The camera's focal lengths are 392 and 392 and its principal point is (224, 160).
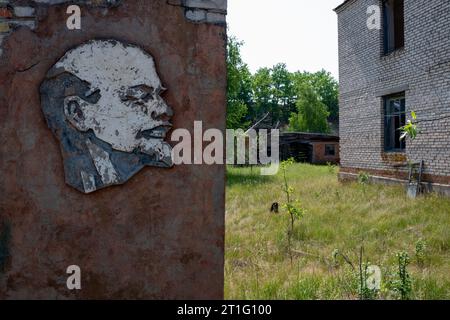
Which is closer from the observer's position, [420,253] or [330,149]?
[420,253]

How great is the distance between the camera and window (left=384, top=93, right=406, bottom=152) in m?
10.8

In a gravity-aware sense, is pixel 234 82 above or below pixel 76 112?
above

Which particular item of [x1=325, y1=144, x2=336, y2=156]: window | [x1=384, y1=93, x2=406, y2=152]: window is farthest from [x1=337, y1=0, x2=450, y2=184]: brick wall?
[x1=325, y1=144, x2=336, y2=156]: window

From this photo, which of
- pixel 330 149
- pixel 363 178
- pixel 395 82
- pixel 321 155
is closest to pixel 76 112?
pixel 395 82

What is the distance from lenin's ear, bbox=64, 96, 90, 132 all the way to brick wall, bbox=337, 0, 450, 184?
8573 mm

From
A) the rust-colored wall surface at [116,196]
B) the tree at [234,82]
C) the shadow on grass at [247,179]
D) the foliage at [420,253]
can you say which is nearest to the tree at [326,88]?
the tree at [234,82]

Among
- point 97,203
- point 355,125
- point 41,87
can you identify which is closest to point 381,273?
point 97,203

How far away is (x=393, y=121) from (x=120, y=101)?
392 inches

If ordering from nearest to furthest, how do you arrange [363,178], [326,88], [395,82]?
[395,82], [363,178], [326,88]

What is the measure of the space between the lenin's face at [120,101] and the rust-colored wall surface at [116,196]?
0.09 metres

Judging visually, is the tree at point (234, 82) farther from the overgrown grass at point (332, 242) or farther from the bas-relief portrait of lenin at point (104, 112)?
the bas-relief portrait of lenin at point (104, 112)

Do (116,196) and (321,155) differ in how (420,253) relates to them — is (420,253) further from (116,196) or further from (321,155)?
(321,155)

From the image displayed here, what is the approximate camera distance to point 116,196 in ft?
9.81

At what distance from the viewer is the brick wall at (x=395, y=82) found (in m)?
9.09
